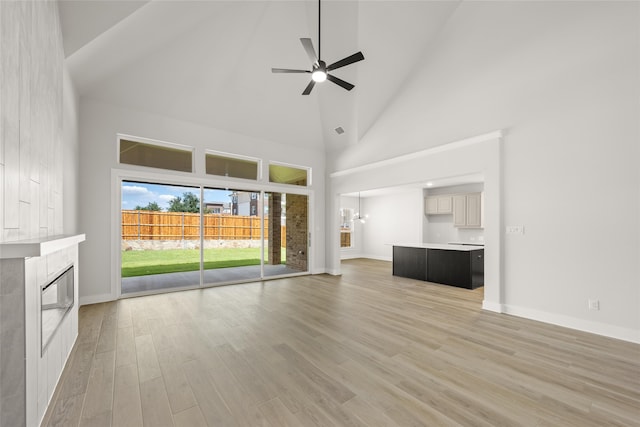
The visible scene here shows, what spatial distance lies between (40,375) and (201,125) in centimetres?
478

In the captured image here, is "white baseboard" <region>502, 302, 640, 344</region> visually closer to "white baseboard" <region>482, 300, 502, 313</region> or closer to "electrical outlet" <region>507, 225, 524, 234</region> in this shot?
"white baseboard" <region>482, 300, 502, 313</region>

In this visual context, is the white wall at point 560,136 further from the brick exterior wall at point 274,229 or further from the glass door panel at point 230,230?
the glass door panel at point 230,230

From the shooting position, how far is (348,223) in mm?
11164

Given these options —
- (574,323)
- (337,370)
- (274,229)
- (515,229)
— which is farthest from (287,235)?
(574,323)

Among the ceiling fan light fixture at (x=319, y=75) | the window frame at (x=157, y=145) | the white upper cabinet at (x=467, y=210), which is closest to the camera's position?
the ceiling fan light fixture at (x=319, y=75)

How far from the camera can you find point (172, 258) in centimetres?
585

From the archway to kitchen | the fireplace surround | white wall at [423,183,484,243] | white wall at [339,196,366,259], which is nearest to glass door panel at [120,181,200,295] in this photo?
the fireplace surround

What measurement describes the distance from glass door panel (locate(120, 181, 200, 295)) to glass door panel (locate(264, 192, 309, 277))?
1.89m

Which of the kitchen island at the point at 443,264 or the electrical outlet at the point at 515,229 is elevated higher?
the electrical outlet at the point at 515,229

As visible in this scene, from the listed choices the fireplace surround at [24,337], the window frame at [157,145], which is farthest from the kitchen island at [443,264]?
the fireplace surround at [24,337]

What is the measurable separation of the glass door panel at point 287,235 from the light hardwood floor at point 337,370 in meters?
3.13

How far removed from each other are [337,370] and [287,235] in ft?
18.2

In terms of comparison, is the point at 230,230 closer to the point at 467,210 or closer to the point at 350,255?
the point at 350,255

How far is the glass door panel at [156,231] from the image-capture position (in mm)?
5035
